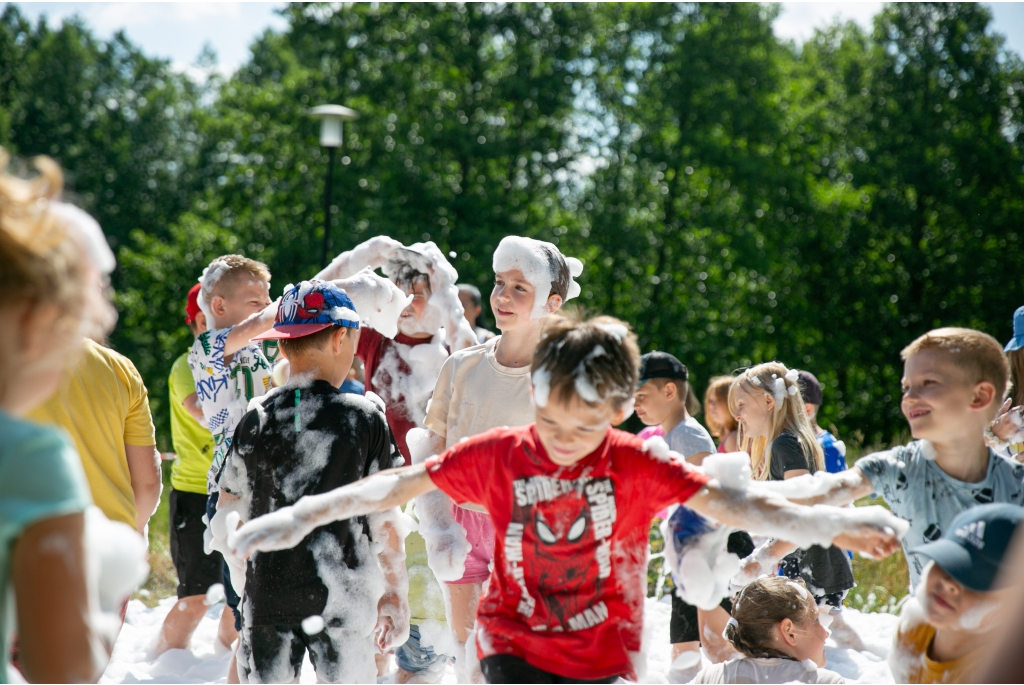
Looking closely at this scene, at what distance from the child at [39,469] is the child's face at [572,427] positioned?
1220 mm

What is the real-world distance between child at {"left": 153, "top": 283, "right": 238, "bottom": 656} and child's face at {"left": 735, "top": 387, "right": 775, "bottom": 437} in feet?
9.82

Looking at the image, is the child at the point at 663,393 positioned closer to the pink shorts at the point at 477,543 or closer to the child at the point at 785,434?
the child at the point at 785,434

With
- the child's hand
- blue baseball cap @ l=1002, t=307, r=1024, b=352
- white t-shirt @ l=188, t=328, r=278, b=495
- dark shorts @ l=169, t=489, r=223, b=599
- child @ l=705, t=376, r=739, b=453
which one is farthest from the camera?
child @ l=705, t=376, r=739, b=453

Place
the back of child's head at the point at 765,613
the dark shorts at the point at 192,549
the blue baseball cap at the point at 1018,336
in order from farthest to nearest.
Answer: the dark shorts at the point at 192,549 → the blue baseball cap at the point at 1018,336 → the back of child's head at the point at 765,613

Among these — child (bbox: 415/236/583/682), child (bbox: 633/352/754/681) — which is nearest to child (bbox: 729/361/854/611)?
child (bbox: 633/352/754/681)

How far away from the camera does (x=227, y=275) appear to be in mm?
4781

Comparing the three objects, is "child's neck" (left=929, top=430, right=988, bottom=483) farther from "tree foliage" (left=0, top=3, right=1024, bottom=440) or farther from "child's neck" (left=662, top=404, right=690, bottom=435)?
"tree foliage" (left=0, top=3, right=1024, bottom=440)

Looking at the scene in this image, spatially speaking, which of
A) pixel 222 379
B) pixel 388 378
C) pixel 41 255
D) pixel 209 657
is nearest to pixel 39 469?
pixel 41 255

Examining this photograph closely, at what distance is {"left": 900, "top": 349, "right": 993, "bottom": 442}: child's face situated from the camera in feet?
9.10

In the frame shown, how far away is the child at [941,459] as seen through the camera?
275 cm

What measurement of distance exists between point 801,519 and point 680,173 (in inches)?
733

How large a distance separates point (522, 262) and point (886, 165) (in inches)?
706

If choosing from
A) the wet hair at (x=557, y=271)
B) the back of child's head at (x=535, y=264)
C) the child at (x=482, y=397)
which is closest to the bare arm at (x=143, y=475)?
the child at (x=482, y=397)

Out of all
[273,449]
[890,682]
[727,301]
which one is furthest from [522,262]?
[727,301]
